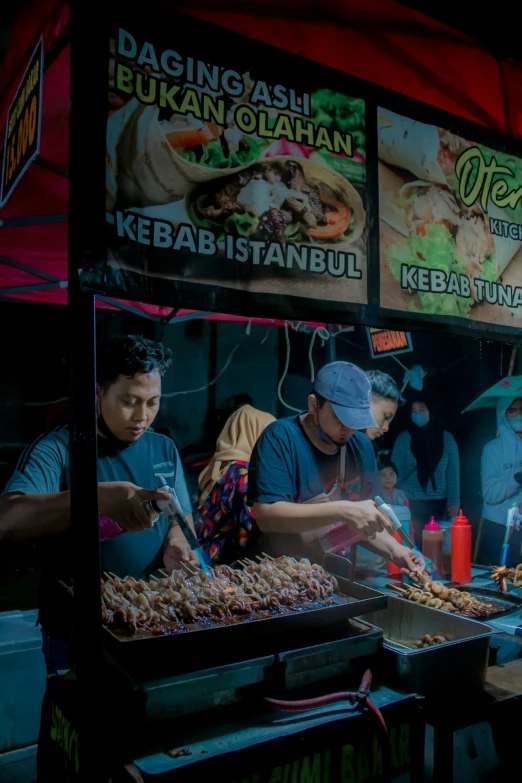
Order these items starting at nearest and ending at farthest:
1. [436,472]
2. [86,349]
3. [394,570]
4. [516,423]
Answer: [86,349] < [394,570] < [516,423] < [436,472]

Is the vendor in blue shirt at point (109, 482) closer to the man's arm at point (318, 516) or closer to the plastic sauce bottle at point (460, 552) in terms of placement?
the man's arm at point (318, 516)

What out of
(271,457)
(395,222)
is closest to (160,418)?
(271,457)

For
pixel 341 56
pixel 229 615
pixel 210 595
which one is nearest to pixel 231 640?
pixel 229 615

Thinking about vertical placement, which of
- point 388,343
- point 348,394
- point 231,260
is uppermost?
point 388,343

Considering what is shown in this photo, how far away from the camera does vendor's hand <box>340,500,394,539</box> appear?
3.20m

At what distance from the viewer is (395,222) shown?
233 cm

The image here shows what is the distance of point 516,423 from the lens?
6.29 meters

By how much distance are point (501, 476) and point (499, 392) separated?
0.99m

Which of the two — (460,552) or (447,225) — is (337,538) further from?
(447,225)

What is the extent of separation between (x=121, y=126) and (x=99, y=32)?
27 cm

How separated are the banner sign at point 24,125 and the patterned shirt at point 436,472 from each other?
18.0 feet

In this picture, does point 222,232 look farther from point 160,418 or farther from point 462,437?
point 462,437

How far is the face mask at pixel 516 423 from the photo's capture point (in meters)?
6.25

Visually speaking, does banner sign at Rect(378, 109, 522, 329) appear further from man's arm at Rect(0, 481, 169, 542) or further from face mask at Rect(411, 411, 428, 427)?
face mask at Rect(411, 411, 428, 427)
